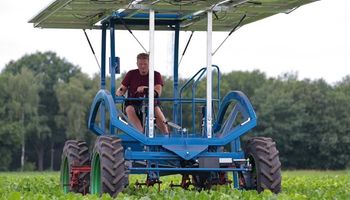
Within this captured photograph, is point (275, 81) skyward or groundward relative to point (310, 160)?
skyward

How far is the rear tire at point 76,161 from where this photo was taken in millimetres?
18688

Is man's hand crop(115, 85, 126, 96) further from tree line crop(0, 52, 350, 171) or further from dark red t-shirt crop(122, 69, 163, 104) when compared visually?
tree line crop(0, 52, 350, 171)

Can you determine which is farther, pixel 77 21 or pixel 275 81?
pixel 275 81

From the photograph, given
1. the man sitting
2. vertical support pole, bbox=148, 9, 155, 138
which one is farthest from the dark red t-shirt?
vertical support pole, bbox=148, 9, 155, 138

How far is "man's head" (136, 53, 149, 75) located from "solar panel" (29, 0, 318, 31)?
661 millimetres

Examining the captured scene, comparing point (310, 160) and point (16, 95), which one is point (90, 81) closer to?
point (16, 95)

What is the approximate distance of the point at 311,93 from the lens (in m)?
106

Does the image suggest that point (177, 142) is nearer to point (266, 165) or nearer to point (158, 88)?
point (266, 165)

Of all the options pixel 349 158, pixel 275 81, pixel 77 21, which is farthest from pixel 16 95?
pixel 77 21

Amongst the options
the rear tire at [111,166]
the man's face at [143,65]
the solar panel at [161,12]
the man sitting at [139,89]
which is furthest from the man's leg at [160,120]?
the rear tire at [111,166]

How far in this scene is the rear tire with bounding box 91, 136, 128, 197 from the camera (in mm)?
16031

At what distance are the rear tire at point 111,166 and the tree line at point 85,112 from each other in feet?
252

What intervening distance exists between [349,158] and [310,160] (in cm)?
326

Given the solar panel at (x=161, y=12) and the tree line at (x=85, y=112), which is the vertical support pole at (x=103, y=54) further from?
the tree line at (x=85, y=112)
